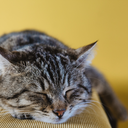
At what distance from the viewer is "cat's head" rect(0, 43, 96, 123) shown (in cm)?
59

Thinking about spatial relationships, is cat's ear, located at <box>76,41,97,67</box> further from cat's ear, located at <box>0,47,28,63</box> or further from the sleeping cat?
cat's ear, located at <box>0,47,28,63</box>

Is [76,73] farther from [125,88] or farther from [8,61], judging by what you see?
[125,88]

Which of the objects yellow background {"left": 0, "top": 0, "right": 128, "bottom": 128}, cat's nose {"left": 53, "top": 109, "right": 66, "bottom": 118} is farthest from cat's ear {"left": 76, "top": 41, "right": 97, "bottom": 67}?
yellow background {"left": 0, "top": 0, "right": 128, "bottom": 128}

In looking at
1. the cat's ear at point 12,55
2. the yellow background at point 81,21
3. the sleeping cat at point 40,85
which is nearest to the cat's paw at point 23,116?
the sleeping cat at point 40,85

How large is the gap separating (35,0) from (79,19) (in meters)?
0.42

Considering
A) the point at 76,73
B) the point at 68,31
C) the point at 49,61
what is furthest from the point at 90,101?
the point at 68,31

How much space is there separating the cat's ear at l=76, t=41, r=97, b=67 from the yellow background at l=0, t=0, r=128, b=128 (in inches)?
31.6

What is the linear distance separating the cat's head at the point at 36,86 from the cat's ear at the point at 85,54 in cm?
7

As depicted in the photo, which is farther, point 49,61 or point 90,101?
point 90,101

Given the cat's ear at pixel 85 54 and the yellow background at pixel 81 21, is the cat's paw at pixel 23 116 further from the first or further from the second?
the yellow background at pixel 81 21

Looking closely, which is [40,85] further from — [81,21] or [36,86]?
[81,21]

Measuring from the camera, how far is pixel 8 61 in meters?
0.58

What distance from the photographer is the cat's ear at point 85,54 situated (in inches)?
26.9

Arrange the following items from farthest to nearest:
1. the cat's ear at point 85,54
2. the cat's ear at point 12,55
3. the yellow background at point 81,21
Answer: the yellow background at point 81,21 < the cat's ear at point 85,54 < the cat's ear at point 12,55
